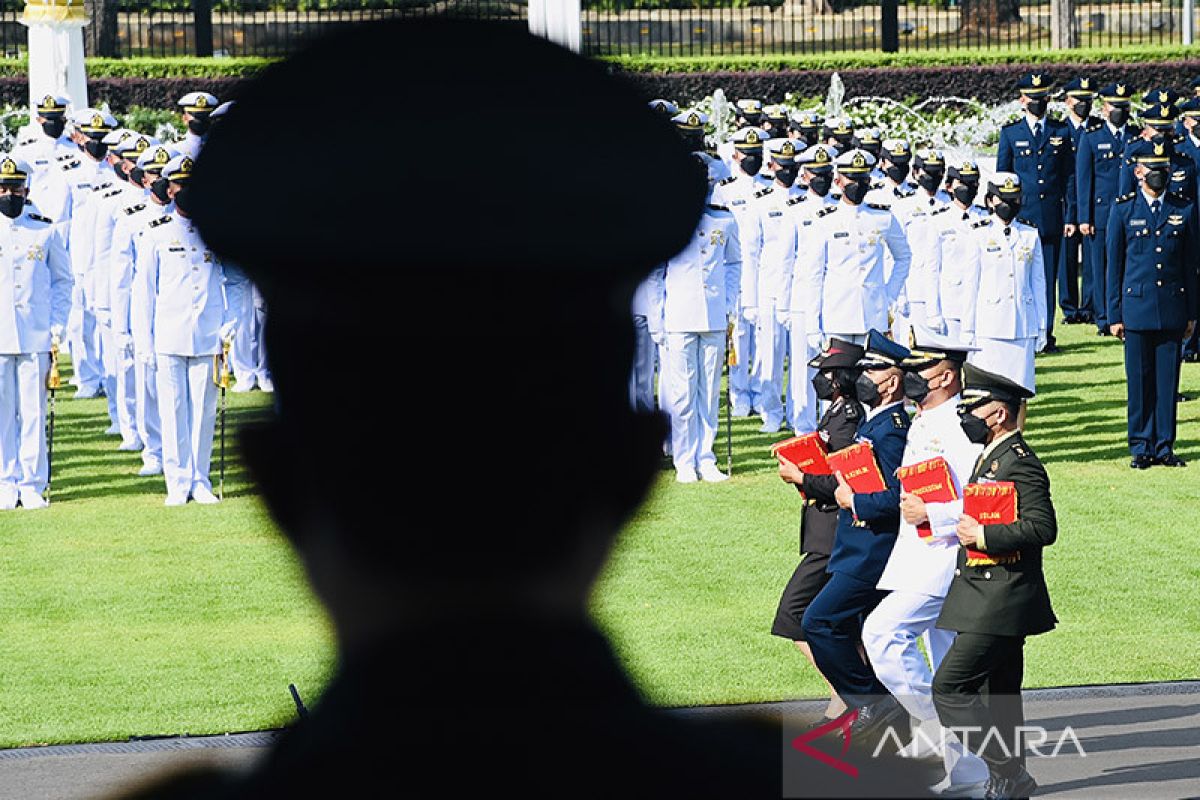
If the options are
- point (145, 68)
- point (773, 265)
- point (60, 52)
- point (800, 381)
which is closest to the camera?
point (800, 381)

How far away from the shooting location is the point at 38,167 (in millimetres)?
17094

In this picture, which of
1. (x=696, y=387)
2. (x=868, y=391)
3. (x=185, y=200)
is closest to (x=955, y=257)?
(x=696, y=387)

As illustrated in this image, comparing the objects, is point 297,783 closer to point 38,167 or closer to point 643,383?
point 643,383

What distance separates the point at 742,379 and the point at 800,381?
1397 millimetres

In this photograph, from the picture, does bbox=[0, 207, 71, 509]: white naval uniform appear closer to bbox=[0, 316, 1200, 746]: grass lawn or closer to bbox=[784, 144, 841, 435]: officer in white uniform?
bbox=[0, 316, 1200, 746]: grass lawn

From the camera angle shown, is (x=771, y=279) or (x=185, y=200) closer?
(x=185, y=200)

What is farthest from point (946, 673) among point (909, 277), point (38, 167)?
point (38, 167)

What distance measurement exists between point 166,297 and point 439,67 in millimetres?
12211

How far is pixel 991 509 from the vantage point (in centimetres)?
700

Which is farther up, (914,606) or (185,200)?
(185,200)

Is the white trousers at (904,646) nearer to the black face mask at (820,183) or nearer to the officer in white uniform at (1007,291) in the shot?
the officer in white uniform at (1007,291)

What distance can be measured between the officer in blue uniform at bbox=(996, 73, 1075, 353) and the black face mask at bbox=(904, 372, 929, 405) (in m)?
11.7

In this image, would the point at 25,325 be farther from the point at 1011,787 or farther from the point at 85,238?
the point at 1011,787

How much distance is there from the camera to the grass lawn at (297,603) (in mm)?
8711
